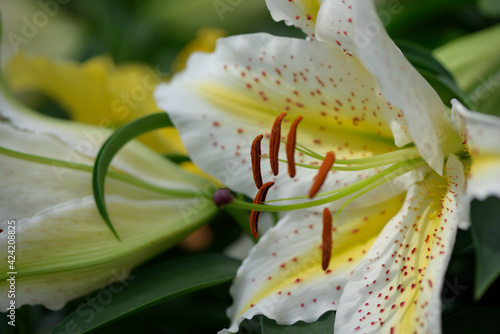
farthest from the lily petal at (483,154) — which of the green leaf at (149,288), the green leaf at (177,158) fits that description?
the green leaf at (177,158)

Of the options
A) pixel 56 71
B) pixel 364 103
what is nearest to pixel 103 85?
pixel 56 71

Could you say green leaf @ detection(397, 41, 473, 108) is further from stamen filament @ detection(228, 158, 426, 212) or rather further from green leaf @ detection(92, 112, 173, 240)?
green leaf @ detection(92, 112, 173, 240)

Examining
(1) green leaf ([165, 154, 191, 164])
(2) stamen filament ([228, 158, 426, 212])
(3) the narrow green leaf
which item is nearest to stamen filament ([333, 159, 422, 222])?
(2) stamen filament ([228, 158, 426, 212])

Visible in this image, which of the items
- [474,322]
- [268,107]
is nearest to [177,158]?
[268,107]

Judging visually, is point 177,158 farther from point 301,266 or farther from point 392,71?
point 392,71

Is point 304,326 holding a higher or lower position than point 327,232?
lower

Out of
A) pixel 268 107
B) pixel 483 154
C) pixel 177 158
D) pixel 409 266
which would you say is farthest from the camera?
pixel 177 158
